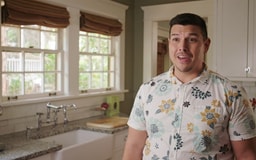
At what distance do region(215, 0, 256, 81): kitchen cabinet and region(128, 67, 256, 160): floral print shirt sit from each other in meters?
2.28

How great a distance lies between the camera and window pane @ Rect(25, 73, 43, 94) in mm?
2898

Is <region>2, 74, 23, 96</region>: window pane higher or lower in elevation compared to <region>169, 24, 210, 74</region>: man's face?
lower

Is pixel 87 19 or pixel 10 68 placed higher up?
pixel 87 19

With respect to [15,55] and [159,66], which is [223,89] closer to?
[15,55]

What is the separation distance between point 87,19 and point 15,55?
38.2 inches

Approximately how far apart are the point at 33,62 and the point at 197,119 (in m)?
2.07

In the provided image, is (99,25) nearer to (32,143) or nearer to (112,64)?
(112,64)

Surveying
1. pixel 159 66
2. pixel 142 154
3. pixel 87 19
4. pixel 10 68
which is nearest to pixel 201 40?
pixel 142 154

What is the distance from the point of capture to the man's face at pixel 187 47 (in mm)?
1273

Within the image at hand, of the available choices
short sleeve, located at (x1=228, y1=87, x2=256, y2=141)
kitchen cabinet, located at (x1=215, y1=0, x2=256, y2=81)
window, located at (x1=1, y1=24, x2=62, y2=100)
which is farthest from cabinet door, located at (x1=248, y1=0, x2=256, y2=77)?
short sleeve, located at (x1=228, y1=87, x2=256, y2=141)

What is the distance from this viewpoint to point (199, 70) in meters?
1.35

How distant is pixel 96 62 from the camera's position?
12.4 ft

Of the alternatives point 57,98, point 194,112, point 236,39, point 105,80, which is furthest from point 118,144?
point 194,112

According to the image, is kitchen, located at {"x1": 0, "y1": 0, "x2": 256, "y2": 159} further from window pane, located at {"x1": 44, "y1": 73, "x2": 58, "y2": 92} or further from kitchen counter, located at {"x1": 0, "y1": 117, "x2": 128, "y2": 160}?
kitchen counter, located at {"x1": 0, "y1": 117, "x2": 128, "y2": 160}
